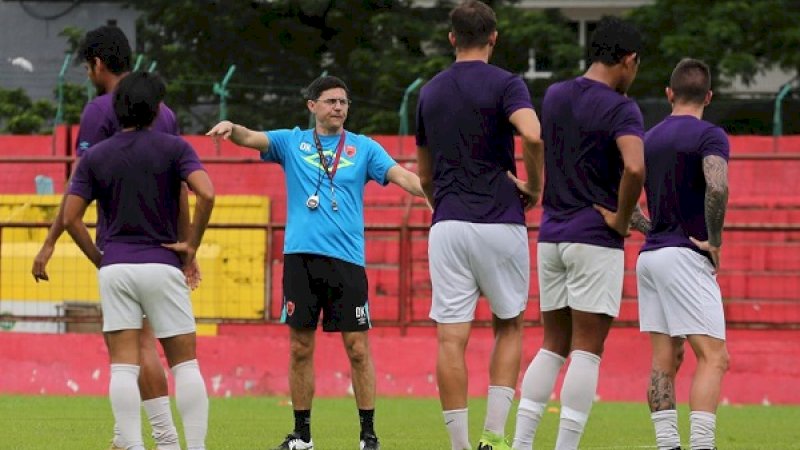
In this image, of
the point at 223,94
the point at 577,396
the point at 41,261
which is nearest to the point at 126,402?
the point at 41,261

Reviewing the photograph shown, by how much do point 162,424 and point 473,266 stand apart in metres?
1.71

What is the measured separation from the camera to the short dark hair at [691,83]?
9.21 m

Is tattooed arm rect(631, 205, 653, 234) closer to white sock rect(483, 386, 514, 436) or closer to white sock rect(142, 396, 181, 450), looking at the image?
white sock rect(483, 386, 514, 436)

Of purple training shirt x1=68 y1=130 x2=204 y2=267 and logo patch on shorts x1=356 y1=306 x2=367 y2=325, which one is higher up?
purple training shirt x1=68 y1=130 x2=204 y2=267

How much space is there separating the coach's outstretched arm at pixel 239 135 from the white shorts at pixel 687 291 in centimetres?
232

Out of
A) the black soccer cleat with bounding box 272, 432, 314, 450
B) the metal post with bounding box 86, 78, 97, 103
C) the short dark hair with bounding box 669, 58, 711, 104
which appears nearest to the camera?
the short dark hair with bounding box 669, 58, 711, 104

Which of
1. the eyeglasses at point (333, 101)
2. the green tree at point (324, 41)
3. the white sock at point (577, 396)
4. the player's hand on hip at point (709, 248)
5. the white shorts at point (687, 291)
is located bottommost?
the white sock at point (577, 396)

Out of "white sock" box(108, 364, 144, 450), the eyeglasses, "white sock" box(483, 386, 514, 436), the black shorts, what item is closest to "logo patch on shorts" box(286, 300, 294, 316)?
the black shorts

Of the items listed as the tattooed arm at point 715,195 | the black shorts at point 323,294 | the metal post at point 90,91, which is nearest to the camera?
the tattooed arm at point 715,195

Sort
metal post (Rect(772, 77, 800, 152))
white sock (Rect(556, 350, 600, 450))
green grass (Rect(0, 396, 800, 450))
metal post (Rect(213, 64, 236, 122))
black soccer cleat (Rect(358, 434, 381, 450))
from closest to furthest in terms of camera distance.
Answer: white sock (Rect(556, 350, 600, 450)) → black soccer cleat (Rect(358, 434, 381, 450)) → green grass (Rect(0, 396, 800, 450)) → metal post (Rect(772, 77, 800, 152)) → metal post (Rect(213, 64, 236, 122))

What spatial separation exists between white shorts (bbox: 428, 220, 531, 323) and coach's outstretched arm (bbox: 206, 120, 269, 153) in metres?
1.31

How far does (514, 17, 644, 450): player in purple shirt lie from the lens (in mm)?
8430

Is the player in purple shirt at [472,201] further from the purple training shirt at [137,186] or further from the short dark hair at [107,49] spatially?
the short dark hair at [107,49]

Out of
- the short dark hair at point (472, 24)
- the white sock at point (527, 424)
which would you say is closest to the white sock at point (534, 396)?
the white sock at point (527, 424)
